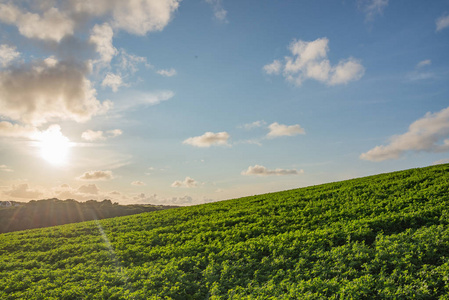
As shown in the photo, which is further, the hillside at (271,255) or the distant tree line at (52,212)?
the distant tree line at (52,212)

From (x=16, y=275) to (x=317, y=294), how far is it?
1377cm

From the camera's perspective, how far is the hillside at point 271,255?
9.57 meters

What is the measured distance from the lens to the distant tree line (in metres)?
43.6

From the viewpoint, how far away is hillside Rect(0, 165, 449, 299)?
9570 millimetres

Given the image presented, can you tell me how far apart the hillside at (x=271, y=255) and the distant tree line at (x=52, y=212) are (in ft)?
88.9

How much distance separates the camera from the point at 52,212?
49125 millimetres

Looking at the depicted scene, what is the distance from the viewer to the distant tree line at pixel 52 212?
43562 mm

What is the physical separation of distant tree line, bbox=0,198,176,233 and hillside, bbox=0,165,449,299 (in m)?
27.1

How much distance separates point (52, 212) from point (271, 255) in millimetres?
47845

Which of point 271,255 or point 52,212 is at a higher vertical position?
point 52,212

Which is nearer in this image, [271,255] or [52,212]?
[271,255]

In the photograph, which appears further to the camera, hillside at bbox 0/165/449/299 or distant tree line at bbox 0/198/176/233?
distant tree line at bbox 0/198/176/233


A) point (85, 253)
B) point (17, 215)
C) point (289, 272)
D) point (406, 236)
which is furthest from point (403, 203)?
point (17, 215)

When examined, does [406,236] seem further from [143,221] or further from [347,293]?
[143,221]
